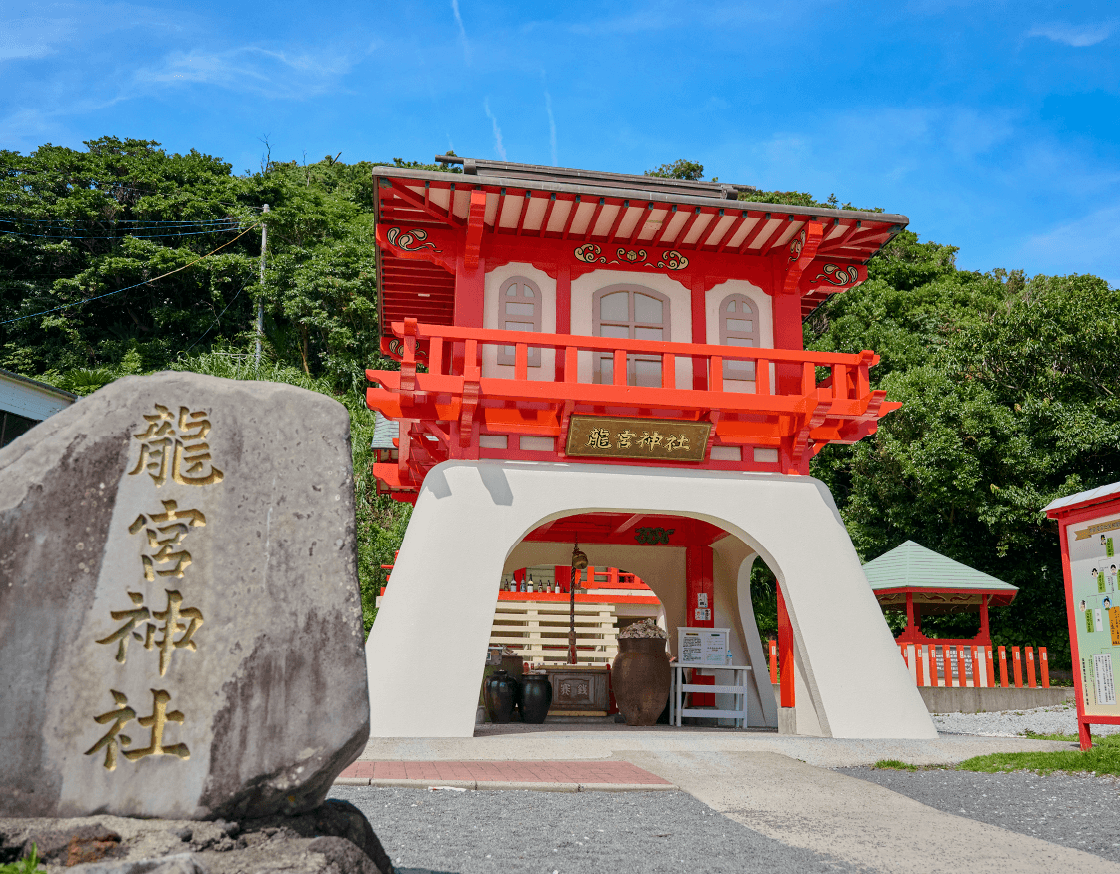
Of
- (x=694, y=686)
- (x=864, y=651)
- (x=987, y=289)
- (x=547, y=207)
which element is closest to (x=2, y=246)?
(x=547, y=207)

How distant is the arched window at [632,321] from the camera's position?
9.95m

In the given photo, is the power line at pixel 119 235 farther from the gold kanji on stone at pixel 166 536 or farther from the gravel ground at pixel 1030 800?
the gold kanji on stone at pixel 166 536

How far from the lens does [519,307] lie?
9930 millimetres

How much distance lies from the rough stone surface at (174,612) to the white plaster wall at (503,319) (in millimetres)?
6520

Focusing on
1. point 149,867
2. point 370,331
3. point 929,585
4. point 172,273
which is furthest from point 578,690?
point 172,273

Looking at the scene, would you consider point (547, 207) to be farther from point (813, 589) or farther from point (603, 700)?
point (603, 700)

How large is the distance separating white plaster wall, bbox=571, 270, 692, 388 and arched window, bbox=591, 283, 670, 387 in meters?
0.06

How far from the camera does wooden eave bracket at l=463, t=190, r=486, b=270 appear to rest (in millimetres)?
8977

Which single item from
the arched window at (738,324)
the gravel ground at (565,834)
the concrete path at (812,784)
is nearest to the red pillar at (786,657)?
the concrete path at (812,784)

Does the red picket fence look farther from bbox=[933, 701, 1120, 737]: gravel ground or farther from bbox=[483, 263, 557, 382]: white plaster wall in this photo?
bbox=[483, 263, 557, 382]: white plaster wall

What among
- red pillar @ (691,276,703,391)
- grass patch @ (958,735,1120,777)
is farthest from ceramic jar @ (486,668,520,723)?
grass patch @ (958,735,1120,777)

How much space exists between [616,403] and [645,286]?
2.03m

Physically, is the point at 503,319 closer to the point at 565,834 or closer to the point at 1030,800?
the point at 565,834

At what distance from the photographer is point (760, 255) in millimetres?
10492
